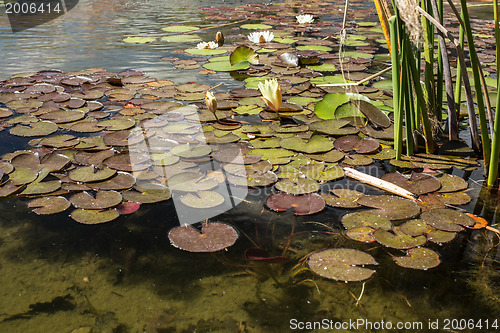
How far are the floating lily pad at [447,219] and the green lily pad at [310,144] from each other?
645mm

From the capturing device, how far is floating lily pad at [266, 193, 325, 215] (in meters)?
1.58

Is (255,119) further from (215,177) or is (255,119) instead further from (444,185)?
(444,185)

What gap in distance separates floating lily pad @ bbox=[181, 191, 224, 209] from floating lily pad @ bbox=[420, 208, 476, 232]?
777 millimetres

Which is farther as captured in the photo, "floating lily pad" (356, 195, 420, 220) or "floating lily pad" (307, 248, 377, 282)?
"floating lily pad" (356, 195, 420, 220)

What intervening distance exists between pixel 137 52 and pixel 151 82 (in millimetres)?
1066

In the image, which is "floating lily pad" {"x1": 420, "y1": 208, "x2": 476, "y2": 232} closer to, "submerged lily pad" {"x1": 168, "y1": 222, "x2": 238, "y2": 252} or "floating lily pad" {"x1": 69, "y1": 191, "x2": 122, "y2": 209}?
"submerged lily pad" {"x1": 168, "y1": 222, "x2": 238, "y2": 252}

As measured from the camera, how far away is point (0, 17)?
555cm

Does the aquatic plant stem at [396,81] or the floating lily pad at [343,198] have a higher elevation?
the aquatic plant stem at [396,81]

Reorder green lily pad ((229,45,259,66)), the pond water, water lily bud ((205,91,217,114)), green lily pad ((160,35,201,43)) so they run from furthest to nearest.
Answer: green lily pad ((160,35,201,43)) < green lily pad ((229,45,259,66)) < water lily bud ((205,91,217,114)) < the pond water

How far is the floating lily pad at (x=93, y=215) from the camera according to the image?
1.52m

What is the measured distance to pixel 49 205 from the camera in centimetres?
160

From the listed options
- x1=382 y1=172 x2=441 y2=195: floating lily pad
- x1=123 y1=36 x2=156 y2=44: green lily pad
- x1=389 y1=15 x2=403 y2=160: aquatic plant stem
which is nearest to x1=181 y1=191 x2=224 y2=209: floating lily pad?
x1=382 y1=172 x2=441 y2=195: floating lily pad

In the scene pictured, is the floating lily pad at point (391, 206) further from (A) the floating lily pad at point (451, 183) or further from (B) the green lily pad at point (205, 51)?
(B) the green lily pad at point (205, 51)

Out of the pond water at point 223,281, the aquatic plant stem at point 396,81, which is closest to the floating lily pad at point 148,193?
the pond water at point 223,281
